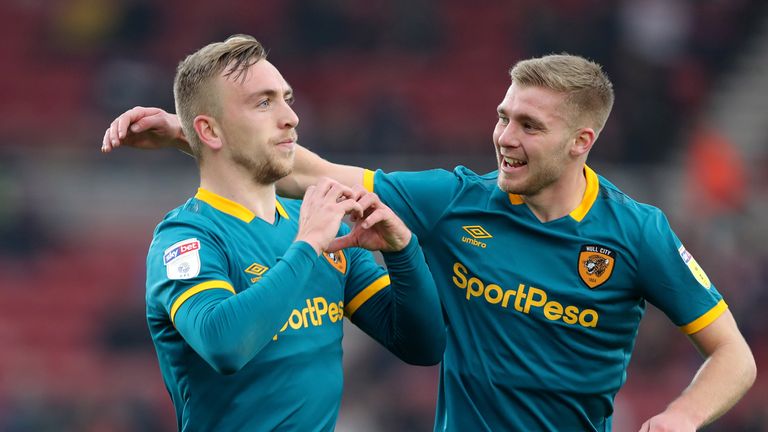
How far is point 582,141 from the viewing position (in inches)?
189

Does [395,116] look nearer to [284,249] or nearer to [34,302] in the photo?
[34,302]

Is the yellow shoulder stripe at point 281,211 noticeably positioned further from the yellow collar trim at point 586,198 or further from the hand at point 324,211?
the yellow collar trim at point 586,198

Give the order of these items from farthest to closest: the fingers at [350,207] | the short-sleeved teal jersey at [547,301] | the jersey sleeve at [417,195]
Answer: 1. the jersey sleeve at [417,195]
2. the short-sleeved teal jersey at [547,301]
3. the fingers at [350,207]

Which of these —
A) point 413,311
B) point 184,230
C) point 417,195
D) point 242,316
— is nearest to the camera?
point 242,316

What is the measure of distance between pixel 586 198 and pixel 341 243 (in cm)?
115

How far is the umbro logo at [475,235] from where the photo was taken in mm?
4730

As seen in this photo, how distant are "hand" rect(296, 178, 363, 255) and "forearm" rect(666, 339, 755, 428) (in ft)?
4.72

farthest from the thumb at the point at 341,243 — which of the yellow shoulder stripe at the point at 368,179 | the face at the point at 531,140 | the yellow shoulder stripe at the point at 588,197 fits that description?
the yellow shoulder stripe at the point at 588,197

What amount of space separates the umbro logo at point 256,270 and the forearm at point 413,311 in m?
0.44

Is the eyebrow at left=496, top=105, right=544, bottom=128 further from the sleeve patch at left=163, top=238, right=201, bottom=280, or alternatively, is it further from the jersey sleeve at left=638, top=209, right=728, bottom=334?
the sleeve patch at left=163, top=238, right=201, bottom=280

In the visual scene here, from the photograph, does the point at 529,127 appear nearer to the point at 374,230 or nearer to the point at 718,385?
the point at 374,230

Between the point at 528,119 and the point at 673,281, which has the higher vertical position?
the point at 528,119

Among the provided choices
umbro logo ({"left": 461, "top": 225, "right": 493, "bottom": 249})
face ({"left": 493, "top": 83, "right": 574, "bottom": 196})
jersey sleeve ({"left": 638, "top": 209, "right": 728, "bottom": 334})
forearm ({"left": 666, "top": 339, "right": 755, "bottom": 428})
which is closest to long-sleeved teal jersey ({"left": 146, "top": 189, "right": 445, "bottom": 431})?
umbro logo ({"left": 461, "top": 225, "right": 493, "bottom": 249})

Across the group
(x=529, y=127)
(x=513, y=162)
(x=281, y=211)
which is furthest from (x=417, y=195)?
(x=281, y=211)
